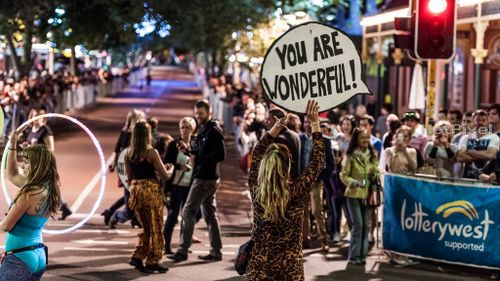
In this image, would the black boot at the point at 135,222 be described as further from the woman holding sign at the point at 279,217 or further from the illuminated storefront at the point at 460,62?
the woman holding sign at the point at 279,217

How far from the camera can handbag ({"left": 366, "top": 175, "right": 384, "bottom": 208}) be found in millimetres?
12578

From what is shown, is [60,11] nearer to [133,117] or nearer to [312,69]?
[133,117]

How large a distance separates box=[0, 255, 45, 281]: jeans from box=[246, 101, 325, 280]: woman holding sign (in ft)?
4.93

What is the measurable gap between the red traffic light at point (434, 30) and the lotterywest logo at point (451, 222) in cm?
231

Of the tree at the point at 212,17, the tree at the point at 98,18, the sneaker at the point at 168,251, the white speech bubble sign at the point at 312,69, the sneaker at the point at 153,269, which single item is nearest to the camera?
the white speech bubble sign at the point at 312,69

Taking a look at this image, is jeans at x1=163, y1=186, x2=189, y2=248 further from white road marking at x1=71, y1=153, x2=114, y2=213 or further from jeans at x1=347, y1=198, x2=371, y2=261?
white road marking at x1=71, y1=153, x2=114, y2=213

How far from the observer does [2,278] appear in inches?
279

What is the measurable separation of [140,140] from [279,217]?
4604mm

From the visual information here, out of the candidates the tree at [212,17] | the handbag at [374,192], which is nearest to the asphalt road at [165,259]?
the handbag at [374,192]

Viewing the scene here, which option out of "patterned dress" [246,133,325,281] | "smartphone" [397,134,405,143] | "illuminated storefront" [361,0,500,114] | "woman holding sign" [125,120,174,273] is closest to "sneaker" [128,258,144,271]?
"woman holding sign" [125,120,174,273]

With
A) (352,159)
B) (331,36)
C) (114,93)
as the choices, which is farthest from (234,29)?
(331,36)

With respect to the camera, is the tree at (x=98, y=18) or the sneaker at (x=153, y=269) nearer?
the sneaker at (x=153, y=269)

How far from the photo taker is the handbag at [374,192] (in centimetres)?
1258

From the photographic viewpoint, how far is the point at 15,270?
277 inches
